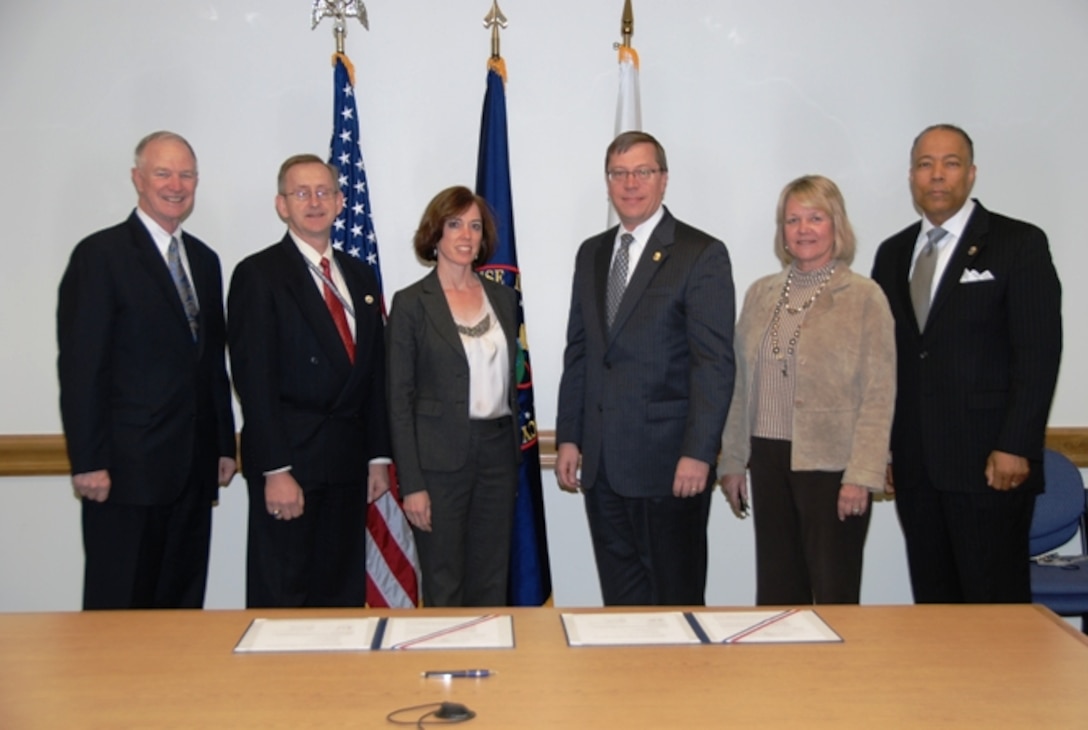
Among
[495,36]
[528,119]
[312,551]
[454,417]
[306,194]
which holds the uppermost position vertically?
[495,36]

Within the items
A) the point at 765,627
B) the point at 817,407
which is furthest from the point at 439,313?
the point at 765,627

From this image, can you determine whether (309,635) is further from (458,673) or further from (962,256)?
(962,256)

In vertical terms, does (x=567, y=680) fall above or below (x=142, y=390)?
below

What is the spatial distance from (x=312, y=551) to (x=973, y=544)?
1.96 m

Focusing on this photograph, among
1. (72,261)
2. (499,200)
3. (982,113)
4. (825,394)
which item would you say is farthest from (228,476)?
(982,113)

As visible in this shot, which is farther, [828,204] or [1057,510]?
[1057,510]

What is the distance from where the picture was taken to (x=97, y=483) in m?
2.81

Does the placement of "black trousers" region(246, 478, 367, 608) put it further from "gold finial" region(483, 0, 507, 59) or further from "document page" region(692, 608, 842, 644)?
"gold finial" region(483, 0, 507, 59)

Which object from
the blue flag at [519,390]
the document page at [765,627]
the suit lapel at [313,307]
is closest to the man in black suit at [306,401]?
the suit lapel at [313,307]

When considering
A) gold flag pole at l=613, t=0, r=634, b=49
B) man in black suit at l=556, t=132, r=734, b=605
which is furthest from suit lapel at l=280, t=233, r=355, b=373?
gold flag pole at l=613, t=0, r=634, b=49

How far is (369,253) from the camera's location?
3.72m

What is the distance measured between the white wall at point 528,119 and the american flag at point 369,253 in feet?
0.74

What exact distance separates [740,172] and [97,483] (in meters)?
2.59

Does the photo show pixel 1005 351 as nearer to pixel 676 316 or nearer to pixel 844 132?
pixel 676 316
